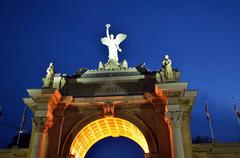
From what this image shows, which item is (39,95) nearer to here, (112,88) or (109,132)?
(112,88)

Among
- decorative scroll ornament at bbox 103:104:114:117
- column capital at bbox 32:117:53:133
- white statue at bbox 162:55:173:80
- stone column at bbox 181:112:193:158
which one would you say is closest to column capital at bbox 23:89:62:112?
column capital at bbox 32:117:53:133

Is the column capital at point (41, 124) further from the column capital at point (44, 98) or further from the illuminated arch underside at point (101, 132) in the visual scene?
the illuminated arch underside at point (101, 132)

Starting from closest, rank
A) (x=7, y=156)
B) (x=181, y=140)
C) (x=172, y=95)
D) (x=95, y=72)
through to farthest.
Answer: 1. (x=181, y=140)
2. (x=172, y=95)
3. (x=7, y=156)
4. (x=95, y=72)

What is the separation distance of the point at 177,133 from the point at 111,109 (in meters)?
5.45

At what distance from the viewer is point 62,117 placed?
909 inches

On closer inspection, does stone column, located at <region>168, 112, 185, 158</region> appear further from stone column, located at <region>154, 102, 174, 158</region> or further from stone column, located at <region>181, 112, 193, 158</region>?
stone column, located at <region>181, 112, 193, 158</region>

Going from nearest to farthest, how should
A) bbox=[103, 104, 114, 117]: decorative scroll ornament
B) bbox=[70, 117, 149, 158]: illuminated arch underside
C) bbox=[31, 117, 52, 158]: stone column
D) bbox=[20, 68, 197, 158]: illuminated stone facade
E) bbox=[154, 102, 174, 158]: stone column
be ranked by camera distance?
bbox=[31, 117, 52, 158]: stone column
bbox=[154, 102, 174, 158]: stone column
bbox=[20, 68, 197, 158]: illuminated stone facade
bbox=[103, 104, 114, 117]: decorative scroll ornament
bbox=[70, 117, 149, 158]: illuminated arch underside

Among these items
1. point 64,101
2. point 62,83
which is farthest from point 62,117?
point 62,83

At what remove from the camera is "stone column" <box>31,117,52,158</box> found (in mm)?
20578

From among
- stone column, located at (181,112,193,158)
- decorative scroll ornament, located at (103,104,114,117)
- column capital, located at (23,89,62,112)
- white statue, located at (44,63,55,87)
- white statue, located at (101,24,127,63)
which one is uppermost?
white statue, located at (101,24,127,63)

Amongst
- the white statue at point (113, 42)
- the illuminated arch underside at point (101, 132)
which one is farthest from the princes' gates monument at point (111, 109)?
the white statue at point (113, 42)

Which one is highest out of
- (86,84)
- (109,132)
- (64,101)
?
(86,84)

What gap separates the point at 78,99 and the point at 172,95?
738cm

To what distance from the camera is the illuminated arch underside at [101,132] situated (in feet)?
77.3
